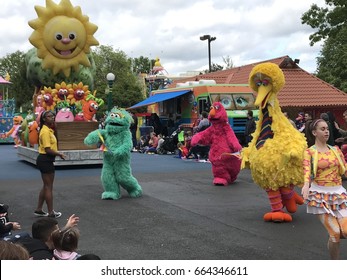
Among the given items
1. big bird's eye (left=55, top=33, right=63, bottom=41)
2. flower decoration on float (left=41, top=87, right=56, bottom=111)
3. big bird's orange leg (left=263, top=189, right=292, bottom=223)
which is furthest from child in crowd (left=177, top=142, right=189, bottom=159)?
big bird's orange leg (left=263, top=189, right=292, bottom=223)

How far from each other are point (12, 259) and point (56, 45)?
13.0 m

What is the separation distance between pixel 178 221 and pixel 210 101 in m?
11.7

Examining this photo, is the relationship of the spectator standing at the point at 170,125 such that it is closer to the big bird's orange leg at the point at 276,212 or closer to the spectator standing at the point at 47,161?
the spectator standing at the point at 47,161

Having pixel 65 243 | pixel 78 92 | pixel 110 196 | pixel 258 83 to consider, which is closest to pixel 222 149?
pixel 110 196

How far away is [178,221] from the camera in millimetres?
7207

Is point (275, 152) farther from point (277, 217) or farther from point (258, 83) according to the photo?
point (258, 83)

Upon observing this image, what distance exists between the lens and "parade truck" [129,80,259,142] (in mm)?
18359

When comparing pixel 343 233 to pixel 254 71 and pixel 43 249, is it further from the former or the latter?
pixel 254 71

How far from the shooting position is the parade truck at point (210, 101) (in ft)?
60.2

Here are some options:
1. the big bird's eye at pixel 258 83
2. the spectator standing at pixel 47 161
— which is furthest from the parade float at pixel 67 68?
the big bird's eye at pixel 258 83

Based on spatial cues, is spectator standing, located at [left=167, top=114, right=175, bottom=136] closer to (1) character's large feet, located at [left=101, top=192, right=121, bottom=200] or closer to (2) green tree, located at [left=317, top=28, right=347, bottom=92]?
(2) green tree, located at [left=317, top=28, right=347, bottom=92]

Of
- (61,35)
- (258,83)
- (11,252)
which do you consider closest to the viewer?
(11,252)

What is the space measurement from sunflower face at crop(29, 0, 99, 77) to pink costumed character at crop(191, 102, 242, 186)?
19.9ft

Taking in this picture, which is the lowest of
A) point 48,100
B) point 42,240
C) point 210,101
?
point 42,240
